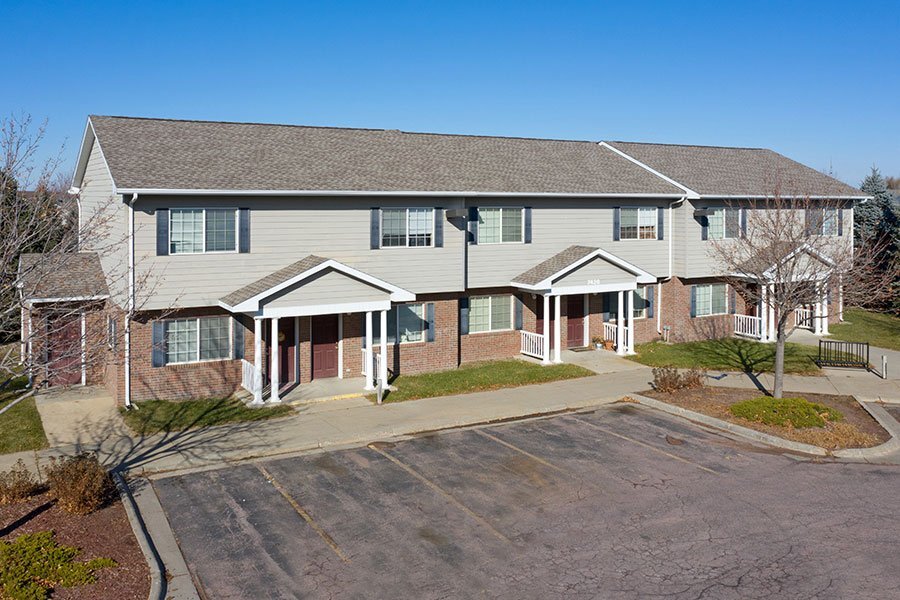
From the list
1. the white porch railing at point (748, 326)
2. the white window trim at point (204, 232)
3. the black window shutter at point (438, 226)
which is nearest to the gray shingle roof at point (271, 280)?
the white window trim at point (204, 232)

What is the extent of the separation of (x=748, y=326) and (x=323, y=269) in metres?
17.5

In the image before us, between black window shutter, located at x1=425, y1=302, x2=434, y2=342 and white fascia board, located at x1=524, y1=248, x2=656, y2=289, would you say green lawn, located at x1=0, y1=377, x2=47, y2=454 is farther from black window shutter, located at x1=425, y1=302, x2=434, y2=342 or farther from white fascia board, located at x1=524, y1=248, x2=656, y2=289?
white fascia board, located at x1=524, y1=248, x2=656, y2=289

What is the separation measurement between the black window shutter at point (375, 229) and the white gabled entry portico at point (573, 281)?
16.2 feet

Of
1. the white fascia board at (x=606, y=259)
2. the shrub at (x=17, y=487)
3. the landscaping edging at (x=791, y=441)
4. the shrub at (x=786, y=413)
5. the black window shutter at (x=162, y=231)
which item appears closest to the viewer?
the shrub at (x=17, y=487)

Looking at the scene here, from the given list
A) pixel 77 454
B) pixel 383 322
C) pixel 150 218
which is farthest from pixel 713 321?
pixel 77 454

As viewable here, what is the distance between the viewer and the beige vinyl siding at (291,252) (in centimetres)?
1797

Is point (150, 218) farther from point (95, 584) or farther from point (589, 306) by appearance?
point (589, 306)

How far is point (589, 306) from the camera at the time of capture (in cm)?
2656

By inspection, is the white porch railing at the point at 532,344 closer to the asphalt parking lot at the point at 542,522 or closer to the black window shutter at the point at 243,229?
the asphalt parking lot at the point at 542,522

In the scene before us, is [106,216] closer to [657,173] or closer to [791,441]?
[791,441]

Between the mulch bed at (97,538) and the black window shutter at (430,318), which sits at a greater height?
the black window shutter at (430,318)

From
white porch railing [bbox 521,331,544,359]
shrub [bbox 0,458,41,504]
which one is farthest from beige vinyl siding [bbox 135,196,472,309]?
shrub [bbox 0,458,41,504]

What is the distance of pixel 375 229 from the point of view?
68.7 ft

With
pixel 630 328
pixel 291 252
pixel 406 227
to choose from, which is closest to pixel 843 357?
pixel 630 328
